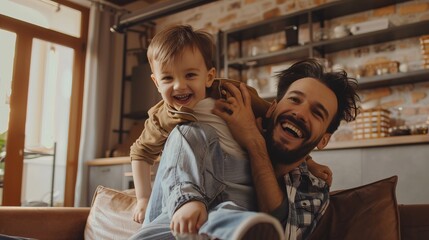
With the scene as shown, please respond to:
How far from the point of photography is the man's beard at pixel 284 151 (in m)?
1.18

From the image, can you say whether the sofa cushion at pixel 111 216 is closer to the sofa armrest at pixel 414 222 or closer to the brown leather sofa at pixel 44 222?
the brown leather sofa at pixel 44 222

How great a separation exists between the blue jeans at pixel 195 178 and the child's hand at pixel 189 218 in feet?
0.06

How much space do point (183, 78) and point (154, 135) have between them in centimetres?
19

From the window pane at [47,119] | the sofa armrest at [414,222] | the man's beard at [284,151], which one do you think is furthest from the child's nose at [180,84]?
the window pane at [47,119]

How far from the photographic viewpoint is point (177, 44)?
1.16 meters

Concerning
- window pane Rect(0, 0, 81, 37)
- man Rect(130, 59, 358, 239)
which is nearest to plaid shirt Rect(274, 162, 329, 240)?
man Rect(130, 59, 358, 239)

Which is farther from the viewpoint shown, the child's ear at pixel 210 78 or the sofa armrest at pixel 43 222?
the sofa armrest at pixel 43 222

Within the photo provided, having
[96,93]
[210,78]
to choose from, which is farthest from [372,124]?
Result: [96,93]

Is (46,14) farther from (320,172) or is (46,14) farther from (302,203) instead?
(302,203)

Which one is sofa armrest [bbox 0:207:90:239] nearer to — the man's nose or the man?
the man

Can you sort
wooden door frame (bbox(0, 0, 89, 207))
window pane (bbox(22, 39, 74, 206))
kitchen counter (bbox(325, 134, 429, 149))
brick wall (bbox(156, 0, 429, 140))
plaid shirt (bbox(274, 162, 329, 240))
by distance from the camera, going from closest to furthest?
plaid shirt (bbox(274, 162, 329, 240)) < kitchen counter (bbox(325, 134, 429, 149)) < brick wall (bbox(156, 0, 429, 140)) < wooden door frame (bbox(0, 0, 89, 207)) < window pane (bbox(22, 39, 74, 206))

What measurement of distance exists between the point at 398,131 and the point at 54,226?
8.25 feet

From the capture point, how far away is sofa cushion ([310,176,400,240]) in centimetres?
116

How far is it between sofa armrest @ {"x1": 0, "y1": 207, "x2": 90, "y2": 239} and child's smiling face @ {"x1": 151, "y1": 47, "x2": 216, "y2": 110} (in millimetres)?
950
